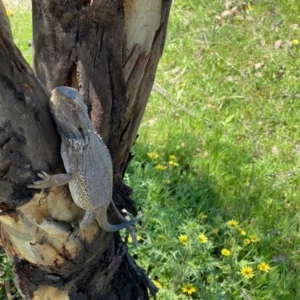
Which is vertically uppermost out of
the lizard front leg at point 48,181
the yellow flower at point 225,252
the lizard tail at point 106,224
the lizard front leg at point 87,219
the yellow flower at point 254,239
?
the lizard front leg at point 48,181

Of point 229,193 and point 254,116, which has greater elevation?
point 254,116

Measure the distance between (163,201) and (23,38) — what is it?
199 centimetres

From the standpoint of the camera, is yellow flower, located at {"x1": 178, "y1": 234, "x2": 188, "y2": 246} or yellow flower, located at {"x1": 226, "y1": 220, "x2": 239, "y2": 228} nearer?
yellow flower, located at {"x1": 178, "y1": 234, "x2": 188, "y2": 246}

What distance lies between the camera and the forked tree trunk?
1440 millimetres

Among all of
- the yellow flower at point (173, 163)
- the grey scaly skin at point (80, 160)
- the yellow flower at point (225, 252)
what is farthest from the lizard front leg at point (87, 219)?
the yellow flower at point (173, 163)

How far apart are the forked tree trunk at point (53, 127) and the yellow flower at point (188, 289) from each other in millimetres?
637

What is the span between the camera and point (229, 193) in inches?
130

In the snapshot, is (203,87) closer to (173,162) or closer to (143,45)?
(173,162)

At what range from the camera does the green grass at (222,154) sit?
2.81 metres

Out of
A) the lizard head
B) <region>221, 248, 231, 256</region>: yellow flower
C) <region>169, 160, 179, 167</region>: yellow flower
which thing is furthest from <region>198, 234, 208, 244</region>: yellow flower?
the lizard head

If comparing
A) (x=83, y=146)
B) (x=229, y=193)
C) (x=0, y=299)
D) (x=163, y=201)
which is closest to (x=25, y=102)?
(x=83, y=146)

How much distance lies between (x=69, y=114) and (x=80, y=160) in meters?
0.16

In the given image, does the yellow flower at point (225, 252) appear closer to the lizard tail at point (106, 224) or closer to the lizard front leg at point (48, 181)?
the lizard tail at point (106, 224)

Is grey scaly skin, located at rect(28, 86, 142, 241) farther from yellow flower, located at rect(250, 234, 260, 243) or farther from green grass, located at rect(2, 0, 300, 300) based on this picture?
yellow flower, located at rect(250, 234, 260, 243)
